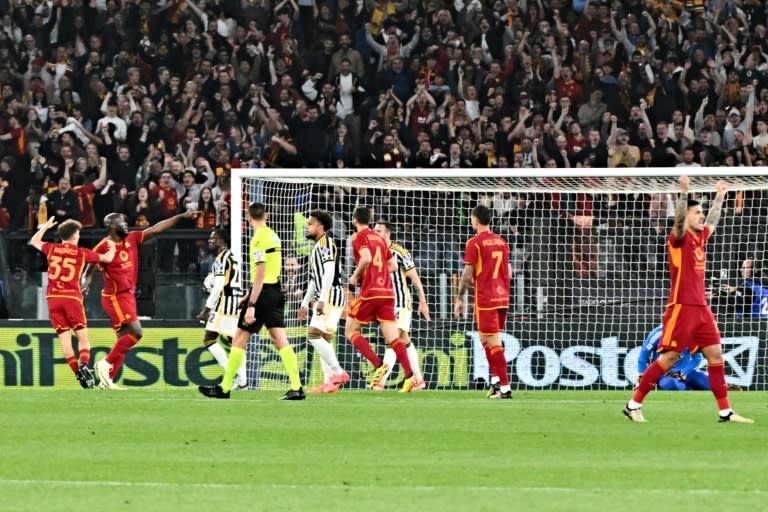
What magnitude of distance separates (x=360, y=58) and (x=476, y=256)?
1026 cm

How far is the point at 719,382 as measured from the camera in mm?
11703

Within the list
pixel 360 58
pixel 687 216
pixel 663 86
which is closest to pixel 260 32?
pixel 360 58

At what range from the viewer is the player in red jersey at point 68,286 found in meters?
16.8

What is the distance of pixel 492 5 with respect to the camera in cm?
2555

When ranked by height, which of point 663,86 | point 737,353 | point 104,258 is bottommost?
point 737,353

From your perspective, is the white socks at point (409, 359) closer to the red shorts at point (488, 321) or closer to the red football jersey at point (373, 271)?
the red football jersey at point (373, 271)

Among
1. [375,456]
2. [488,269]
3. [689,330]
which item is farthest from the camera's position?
[488,269]

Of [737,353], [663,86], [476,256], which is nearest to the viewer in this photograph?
[476,256]

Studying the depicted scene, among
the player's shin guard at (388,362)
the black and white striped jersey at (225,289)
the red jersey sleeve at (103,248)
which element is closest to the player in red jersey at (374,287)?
the player's shin guard at (388,362)

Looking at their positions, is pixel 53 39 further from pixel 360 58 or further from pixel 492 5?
pixel 492 5

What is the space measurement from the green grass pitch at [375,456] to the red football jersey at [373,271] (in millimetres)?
2376

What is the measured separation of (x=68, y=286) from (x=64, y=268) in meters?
0.22

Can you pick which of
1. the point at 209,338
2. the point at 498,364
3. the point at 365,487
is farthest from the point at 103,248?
the point at 365,487

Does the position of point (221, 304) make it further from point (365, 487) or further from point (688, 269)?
point (365, 487)
